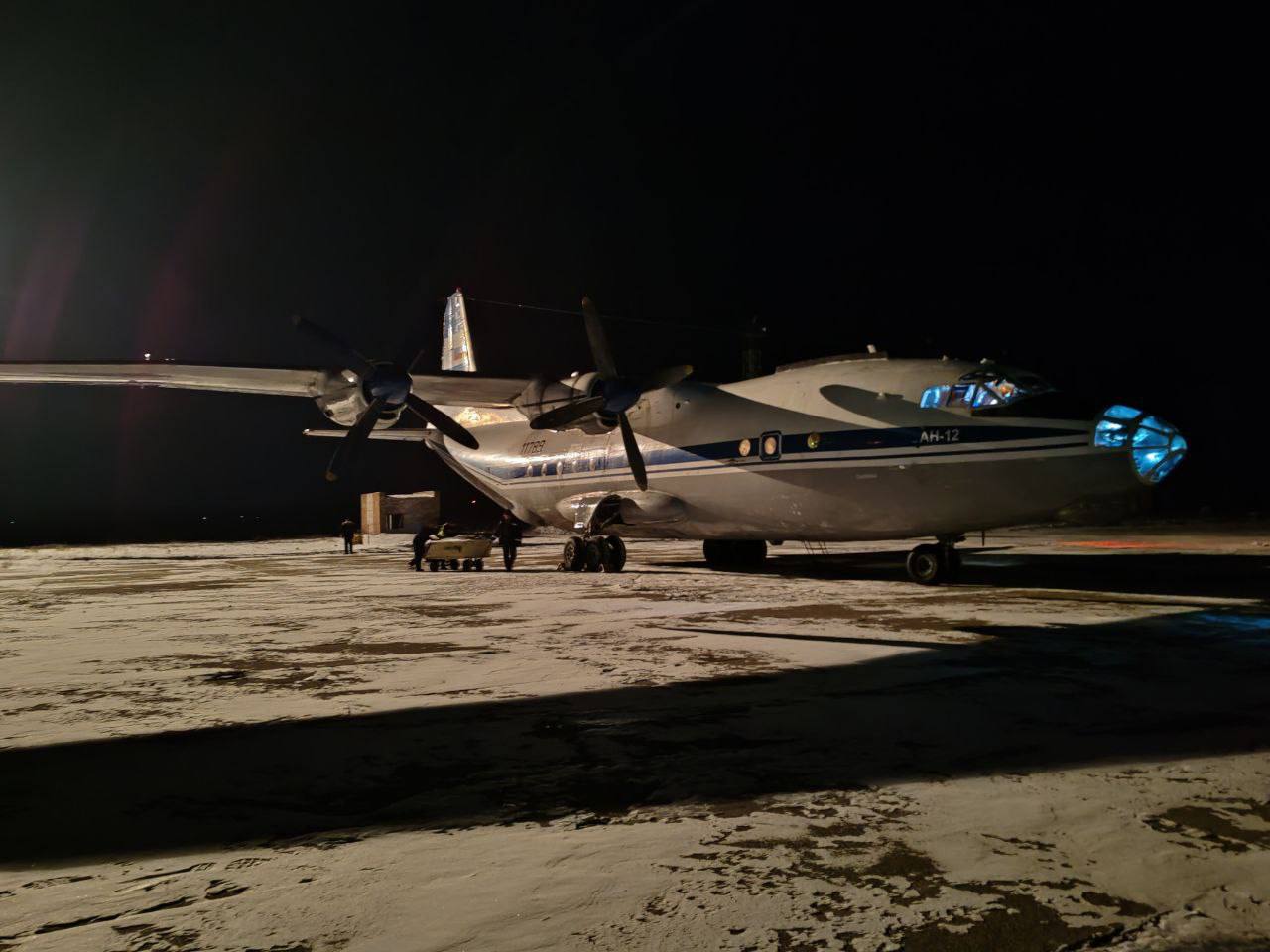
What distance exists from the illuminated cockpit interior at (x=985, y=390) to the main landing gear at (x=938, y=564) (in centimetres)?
262

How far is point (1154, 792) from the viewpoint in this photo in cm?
461

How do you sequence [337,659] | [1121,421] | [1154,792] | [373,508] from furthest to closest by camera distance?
[373,508]
[1121,421]
[337,659]
[1154,792]

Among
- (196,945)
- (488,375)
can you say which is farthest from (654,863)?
(488,375)

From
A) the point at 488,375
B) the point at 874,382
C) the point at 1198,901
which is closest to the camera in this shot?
the point at 1198,901

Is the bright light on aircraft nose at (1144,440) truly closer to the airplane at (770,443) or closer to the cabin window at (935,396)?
the airplane at (770,443)

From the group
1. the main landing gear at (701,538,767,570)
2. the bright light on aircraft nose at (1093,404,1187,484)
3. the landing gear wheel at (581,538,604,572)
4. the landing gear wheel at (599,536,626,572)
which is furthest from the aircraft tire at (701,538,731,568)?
the bright light on aircraft nose at (1093,404,1187,484)

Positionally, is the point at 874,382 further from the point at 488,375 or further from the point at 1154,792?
the point at 1154,792

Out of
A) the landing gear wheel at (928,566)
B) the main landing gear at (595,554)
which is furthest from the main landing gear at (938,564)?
the main landing gear at (595,554)

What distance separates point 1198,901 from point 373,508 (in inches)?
1881

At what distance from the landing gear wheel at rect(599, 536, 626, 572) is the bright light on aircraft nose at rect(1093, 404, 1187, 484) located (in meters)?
10.9

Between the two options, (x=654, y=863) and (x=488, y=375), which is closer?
(x=654, y=863)

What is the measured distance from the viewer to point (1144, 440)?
1370 cm

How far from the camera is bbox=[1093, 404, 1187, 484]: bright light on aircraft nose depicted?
1370cm

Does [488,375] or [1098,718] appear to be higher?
[488,375]
